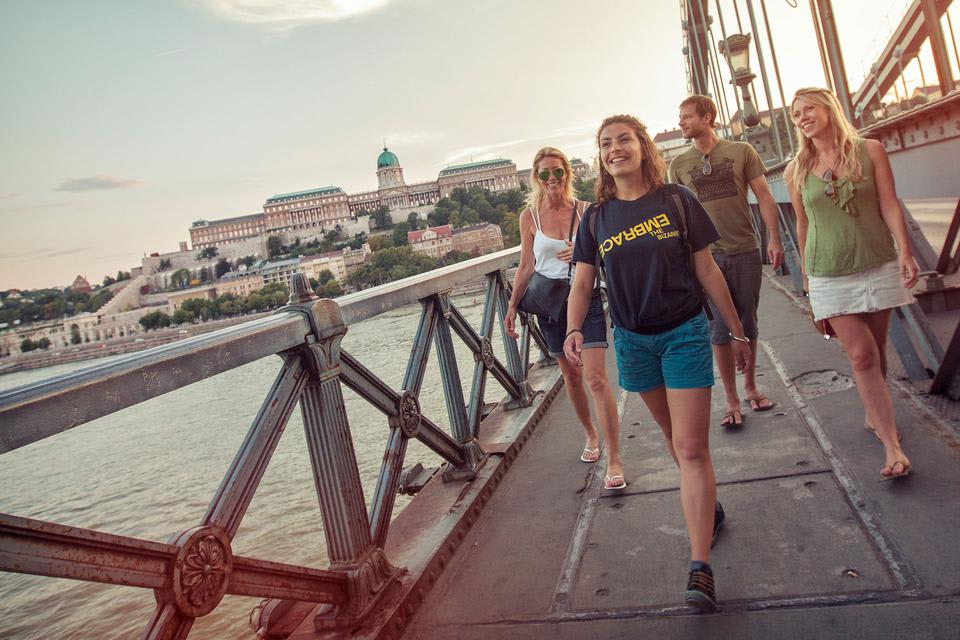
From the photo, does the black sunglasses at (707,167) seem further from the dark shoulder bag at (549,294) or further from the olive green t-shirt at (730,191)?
the dark shoulder bag at (549,294)

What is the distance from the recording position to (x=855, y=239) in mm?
2666

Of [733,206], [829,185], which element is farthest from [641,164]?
[733,206]

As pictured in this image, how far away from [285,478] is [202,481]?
145 centimetres

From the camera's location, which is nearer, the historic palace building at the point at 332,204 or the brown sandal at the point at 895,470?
the brown sandal at the point at 895,470

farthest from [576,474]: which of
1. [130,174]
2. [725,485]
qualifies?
[130,174]

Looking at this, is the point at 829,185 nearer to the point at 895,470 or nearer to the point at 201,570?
the point at 895,470

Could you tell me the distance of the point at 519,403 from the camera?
13.9 ft

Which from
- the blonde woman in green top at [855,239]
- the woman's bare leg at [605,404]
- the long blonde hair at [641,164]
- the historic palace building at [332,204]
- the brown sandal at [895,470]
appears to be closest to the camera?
the long blonde hair at [641,164]

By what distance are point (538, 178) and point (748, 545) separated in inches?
69.6

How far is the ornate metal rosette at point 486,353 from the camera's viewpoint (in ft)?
12.2

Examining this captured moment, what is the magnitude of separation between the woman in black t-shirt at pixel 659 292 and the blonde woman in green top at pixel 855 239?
0.66 metres

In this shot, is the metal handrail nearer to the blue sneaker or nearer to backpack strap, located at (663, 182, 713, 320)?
backpack strap, located at (663, 182, 713, 320)

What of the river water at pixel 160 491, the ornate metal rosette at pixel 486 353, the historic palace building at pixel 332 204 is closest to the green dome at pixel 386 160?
the historic palace building at pixel 332 204

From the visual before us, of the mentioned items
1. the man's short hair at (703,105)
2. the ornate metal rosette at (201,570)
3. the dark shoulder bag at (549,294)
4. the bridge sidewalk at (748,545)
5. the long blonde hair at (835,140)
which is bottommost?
the bridge sidewalk at (748,545)
